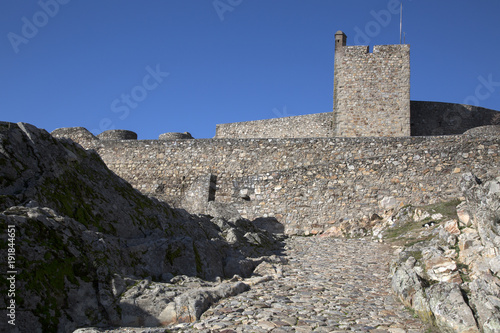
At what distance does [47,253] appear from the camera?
5109 mm

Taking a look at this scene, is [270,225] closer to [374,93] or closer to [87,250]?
[87,250]

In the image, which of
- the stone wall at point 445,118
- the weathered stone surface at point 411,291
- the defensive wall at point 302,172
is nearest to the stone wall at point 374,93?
the stone wall at point 445,118

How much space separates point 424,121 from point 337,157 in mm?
11082

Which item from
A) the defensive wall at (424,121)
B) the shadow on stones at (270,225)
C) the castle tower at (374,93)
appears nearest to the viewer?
the shadow on stones at (270,225)

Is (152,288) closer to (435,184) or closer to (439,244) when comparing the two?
(439,244)

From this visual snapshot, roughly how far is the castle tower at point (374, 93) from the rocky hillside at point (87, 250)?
47.1 feet

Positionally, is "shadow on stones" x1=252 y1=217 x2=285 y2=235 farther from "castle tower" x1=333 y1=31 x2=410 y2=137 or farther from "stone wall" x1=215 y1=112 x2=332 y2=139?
"stone wall" x1=215 y1=112 x2=332 y2=139

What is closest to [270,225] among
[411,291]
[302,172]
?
[302,172]

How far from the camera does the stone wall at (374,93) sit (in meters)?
22.1

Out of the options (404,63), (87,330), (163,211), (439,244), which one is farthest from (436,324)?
(404,63)

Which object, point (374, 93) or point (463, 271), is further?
point (374, 93)

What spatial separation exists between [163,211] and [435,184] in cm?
735

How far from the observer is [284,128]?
27219 mm

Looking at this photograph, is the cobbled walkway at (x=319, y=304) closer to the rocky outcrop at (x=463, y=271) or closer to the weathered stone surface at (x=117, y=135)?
the rocky outcrop at (x=463, y=271)
